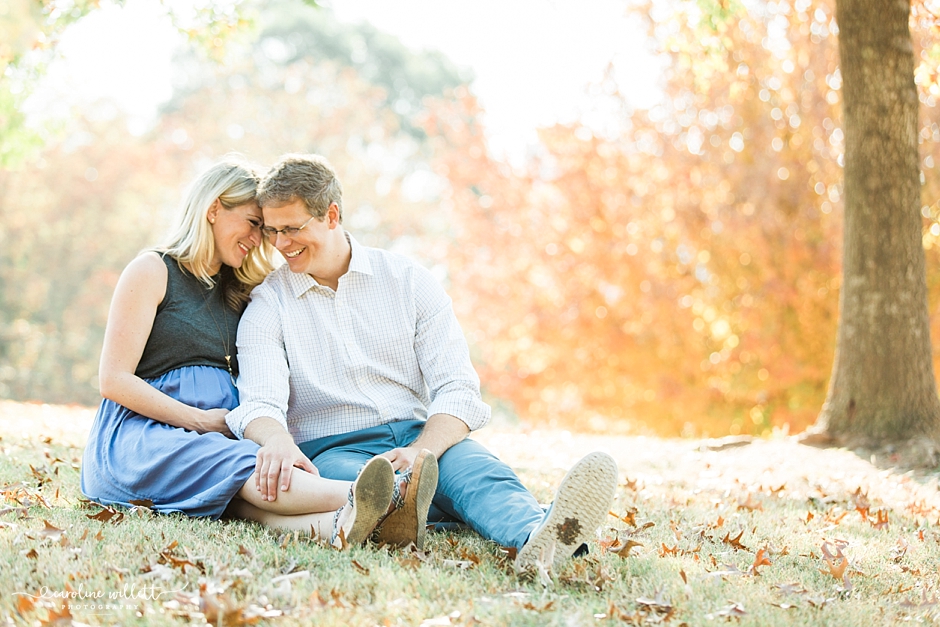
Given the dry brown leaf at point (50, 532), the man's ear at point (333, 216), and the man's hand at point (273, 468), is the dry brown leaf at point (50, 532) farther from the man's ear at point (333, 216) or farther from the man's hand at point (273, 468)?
the man's ear at point (333, 216)

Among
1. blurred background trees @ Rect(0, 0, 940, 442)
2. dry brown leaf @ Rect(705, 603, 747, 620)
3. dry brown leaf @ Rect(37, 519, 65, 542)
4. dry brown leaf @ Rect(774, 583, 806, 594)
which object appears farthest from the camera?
blurred background trees @ Rect(0, 0, 940, 442)

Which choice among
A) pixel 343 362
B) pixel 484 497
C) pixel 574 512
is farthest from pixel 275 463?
pixel 574 512

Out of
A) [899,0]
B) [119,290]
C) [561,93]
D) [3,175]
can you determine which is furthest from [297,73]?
[119,290]

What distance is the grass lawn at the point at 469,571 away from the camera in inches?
85.8

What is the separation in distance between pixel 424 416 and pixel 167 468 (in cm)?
102

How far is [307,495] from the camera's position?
2.89 metres

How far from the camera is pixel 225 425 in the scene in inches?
131

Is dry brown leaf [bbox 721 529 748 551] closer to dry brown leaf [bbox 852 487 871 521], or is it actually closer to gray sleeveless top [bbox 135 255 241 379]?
dry brown leaf [bbox 852 487 871 521]

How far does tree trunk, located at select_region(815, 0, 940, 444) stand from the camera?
5.37 meters

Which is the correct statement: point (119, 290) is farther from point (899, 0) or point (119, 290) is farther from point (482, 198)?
point (482, 198)

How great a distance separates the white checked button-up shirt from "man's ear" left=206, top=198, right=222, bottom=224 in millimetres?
338

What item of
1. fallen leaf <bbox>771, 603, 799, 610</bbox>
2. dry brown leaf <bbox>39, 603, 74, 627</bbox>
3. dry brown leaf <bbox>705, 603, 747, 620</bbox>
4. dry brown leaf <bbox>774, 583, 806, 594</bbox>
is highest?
dry brown leaf <bbox>39, 603, 74, 627</bbox>

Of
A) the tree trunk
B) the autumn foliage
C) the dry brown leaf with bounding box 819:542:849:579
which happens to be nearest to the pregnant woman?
the dry brown leaf with bounding box 819:542:849:579

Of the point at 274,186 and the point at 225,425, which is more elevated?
the point at 274,186
